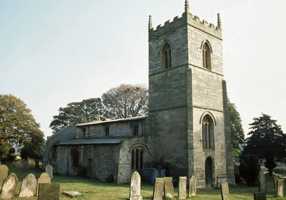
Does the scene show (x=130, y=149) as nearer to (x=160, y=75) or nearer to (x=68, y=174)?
(x=160, y=75)

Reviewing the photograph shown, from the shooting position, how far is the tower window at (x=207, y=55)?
24.9 metres

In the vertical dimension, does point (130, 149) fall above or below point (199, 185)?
above

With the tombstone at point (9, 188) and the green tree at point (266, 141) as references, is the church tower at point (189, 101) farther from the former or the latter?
the tombstone at point (9, 188)

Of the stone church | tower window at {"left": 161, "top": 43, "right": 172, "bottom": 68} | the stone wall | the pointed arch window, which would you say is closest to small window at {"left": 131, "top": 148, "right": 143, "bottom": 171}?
the stone church

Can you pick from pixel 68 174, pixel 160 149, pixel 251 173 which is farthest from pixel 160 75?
pixel 68 174

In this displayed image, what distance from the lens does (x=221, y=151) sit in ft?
79.7

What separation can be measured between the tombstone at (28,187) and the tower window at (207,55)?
17046 mm

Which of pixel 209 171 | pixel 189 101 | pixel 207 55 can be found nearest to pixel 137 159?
pixel 209 171

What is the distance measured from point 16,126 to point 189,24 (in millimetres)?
26067

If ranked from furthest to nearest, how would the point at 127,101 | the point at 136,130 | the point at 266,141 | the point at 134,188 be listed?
the point at 127,101
the point at 266,141
the point at 136,130
the point at 134,188

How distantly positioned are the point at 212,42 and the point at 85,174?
17046 mm

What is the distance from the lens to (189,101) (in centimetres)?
2217

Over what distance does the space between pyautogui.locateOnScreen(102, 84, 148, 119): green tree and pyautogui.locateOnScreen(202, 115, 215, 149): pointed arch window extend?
24000 millimetres

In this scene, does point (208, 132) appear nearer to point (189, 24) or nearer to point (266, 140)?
point (189, 24)
